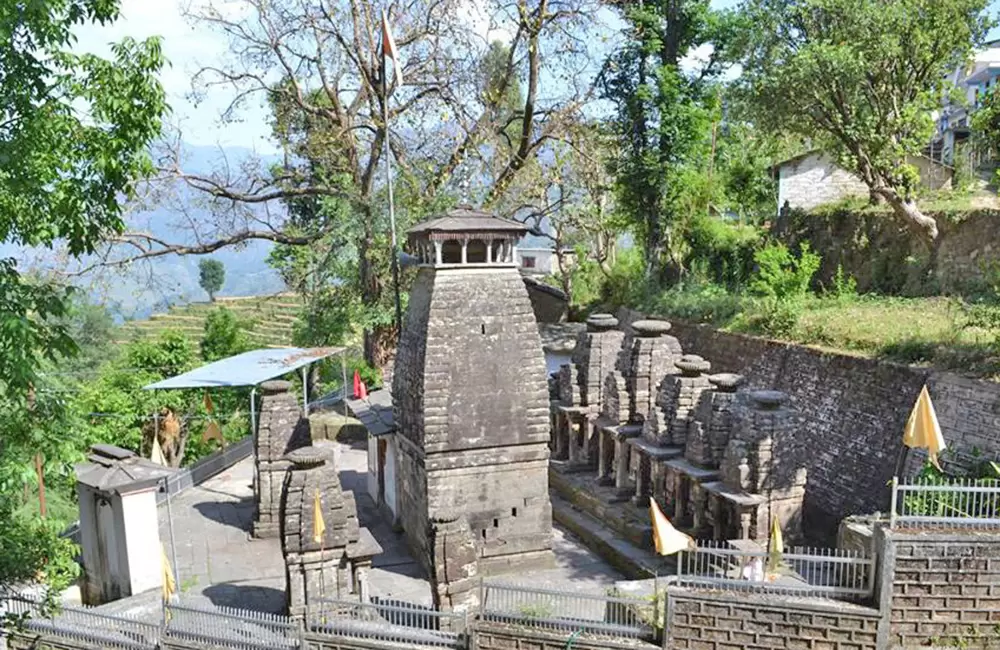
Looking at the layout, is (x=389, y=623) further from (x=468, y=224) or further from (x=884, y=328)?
(x=884, y=328)

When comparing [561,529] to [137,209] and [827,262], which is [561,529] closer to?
[827,262]

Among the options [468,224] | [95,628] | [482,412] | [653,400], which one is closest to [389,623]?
[482,412]

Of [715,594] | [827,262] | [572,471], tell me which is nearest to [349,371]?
[572,471]

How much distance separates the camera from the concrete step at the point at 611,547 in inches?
523

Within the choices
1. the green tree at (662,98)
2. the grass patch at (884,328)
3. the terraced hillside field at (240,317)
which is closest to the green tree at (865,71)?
the grass patch at (884,328)

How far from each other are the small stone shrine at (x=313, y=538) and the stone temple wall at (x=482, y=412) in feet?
6.91

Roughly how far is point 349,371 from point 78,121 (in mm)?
19905

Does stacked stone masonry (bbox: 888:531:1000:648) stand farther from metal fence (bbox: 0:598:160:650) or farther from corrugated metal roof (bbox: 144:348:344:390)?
corrugated metal roof (bbox: 144:348:344:390)

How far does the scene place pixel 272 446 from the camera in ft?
52.0

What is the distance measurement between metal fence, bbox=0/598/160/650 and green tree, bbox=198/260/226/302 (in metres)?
65.1

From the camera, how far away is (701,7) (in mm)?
24875

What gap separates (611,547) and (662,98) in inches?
620

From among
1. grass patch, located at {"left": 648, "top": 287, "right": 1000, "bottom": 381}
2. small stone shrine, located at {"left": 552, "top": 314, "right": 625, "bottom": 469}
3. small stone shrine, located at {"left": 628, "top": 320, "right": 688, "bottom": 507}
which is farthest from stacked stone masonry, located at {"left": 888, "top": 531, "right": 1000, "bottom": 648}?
small stone shrine, located at {"left": 552, "top": 314, "right": 625, "bottom": 469}

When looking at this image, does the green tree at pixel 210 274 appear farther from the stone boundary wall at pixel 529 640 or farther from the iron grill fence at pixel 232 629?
the stone boundary wall at pixel 529 640
